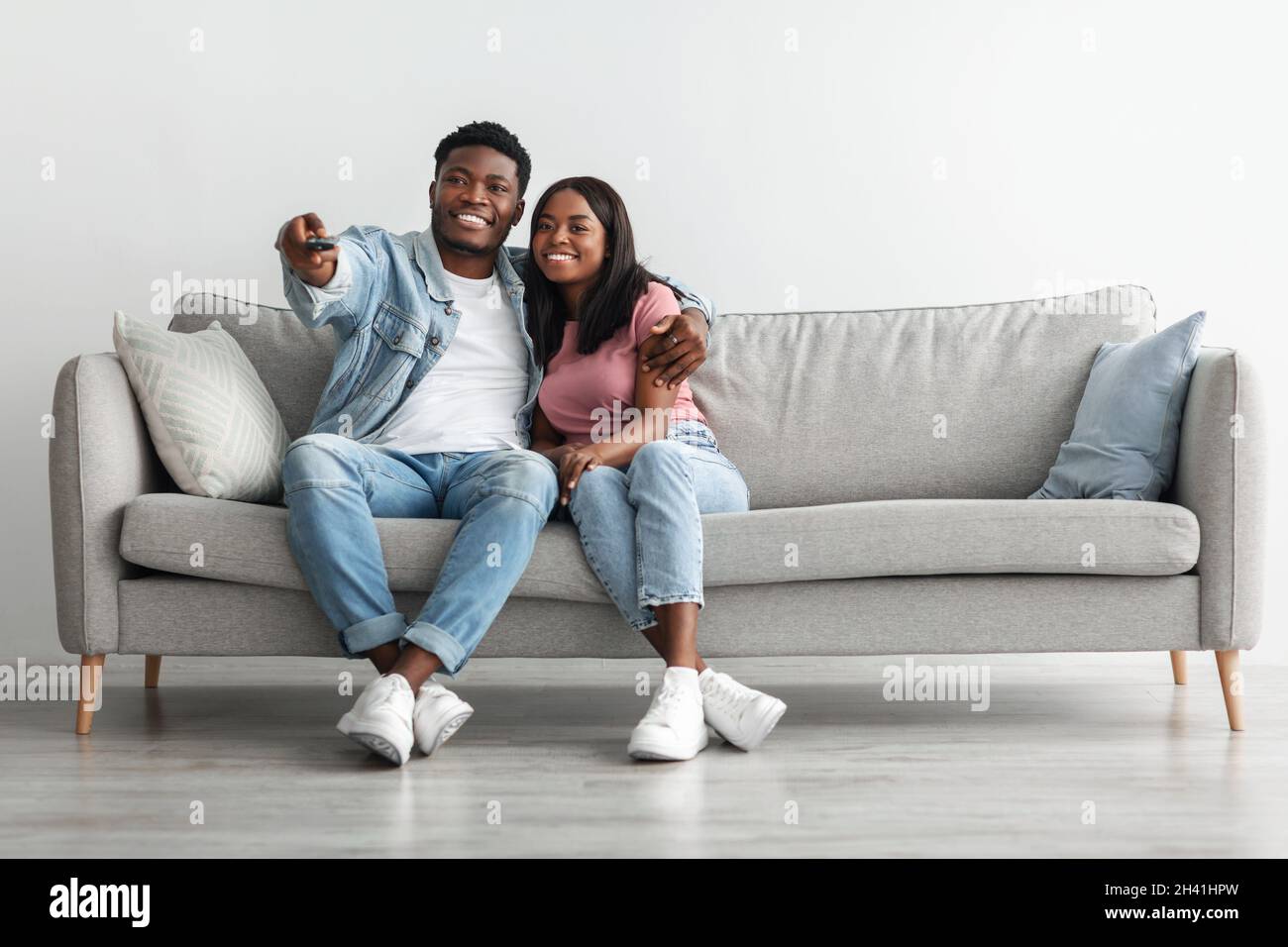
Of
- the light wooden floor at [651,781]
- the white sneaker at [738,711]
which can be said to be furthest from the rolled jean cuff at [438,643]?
the white sneaker at [738,711]

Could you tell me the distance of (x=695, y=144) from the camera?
3.04m

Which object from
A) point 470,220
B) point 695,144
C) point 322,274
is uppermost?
point 695,144

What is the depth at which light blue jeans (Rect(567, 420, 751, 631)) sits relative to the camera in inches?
76.2

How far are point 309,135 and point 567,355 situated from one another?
1192 mm

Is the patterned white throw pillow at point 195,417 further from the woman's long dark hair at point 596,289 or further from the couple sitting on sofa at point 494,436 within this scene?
the woman's long dark hair at point 596,289

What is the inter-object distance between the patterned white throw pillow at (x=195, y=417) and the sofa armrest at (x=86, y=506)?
82 mm

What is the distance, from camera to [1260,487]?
2.06 metres

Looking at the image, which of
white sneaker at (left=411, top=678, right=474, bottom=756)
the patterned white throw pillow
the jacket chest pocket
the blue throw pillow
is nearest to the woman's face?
the jacket chest pocket

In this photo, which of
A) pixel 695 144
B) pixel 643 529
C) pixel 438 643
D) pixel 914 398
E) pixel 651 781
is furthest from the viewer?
pixel 695 144

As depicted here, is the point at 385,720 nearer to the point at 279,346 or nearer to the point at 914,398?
the point at 279,346

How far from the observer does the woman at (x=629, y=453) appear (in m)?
1.91

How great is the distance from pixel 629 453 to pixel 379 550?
18.7 inches

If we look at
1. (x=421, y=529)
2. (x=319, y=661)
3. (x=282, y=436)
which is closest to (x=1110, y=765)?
(x=421, y=529)

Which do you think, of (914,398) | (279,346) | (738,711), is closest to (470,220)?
(279,346)
